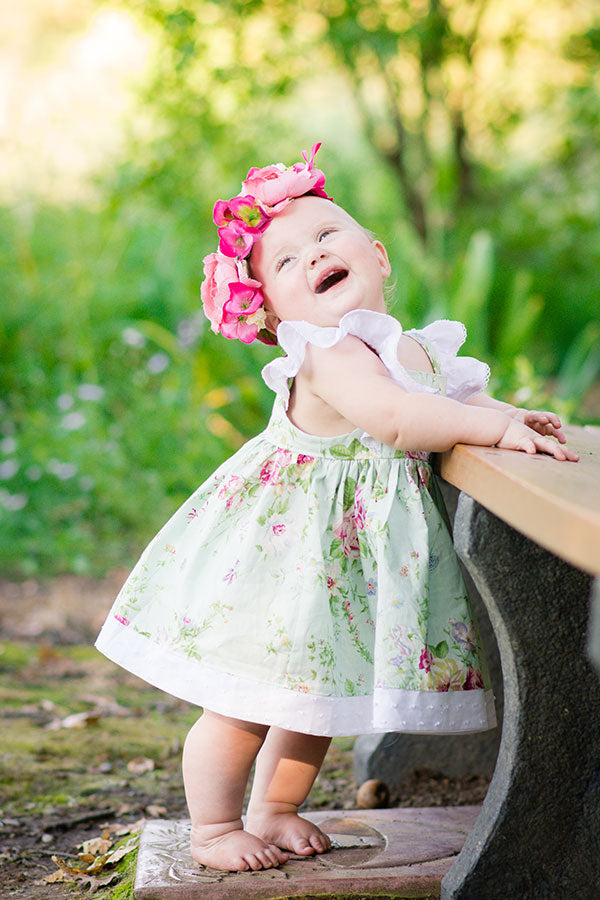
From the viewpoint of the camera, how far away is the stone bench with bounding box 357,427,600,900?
1486mm

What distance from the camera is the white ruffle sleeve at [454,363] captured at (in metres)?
1.82

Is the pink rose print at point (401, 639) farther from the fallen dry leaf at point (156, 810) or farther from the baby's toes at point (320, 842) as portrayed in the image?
the fallen dry leaf at point (156, 810)

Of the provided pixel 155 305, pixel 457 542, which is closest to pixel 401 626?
pixel 457 542

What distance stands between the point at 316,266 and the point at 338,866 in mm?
996

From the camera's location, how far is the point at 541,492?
3.91 feet

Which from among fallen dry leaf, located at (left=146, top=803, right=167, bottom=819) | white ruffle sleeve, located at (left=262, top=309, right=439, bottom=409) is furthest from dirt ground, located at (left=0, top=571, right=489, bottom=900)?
white ruffle sleeve, located at (left=262, top=309, right=439, bottom=409)

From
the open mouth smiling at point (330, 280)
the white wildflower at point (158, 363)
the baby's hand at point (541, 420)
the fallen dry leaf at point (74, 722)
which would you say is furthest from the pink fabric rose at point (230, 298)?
the white wildflower at point (158, 363)

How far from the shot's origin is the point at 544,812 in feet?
5.09

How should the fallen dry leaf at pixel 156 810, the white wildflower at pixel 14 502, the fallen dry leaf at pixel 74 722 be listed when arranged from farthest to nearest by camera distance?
the white wildflower at pixel 14 502
the fallen dry leaf at pixel 74 722
the fallen dry leaf at pixel 156 810

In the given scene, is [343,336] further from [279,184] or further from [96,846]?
[96,846]

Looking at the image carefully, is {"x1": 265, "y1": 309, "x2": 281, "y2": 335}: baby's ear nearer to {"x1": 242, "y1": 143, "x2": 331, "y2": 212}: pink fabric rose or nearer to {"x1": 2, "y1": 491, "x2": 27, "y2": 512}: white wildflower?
{"x1": 242, "y1": 143, "x2": 331, "y2": 212}: pink fabric rose

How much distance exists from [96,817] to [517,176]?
20.4ft

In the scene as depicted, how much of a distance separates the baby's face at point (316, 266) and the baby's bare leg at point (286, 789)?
731mm

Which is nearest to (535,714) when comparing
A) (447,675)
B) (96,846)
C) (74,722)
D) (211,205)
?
(447,675)
